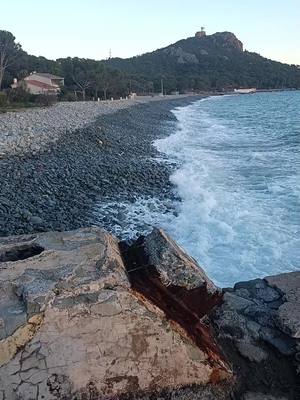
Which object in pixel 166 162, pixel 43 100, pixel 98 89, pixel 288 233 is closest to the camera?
pixel 288 233

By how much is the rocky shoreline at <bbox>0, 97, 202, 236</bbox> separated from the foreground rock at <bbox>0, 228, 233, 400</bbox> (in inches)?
160

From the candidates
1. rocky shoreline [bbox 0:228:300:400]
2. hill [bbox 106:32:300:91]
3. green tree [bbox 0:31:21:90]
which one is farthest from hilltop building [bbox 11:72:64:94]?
hill [bbox 106:32:300:91]

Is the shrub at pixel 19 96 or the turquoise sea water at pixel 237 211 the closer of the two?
the turquoise sea water at pixel 237 211

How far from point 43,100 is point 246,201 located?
88.5ft

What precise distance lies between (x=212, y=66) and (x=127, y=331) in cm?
14881

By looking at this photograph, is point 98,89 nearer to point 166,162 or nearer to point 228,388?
point 166,162

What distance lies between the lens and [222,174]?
14.5 m

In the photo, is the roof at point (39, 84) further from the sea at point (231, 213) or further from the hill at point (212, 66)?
the hill at point (212, 66)

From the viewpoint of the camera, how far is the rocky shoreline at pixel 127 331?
3021mm

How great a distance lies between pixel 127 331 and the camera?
10.5ft

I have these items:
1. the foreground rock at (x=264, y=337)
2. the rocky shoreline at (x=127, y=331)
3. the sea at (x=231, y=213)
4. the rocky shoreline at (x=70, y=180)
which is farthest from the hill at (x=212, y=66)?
the rocky shoreline at (x=127, y=331)

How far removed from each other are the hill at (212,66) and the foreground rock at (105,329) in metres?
111

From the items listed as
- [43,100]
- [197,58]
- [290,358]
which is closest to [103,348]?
[290,358]

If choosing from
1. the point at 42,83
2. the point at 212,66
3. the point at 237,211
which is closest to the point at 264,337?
the point at 237,211
